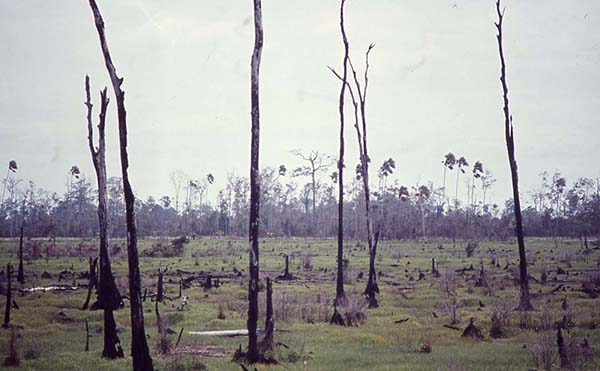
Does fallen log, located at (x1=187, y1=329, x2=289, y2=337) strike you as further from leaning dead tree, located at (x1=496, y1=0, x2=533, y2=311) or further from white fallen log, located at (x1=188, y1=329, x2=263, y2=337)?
leaning dead tree, located at (x1=496, y1=0, x2=533, y2=311)

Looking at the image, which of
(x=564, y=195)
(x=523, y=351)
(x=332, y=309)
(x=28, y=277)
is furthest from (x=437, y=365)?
(x=564, y=195)

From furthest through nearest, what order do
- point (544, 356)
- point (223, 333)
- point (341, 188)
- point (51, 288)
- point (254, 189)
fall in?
point (51, 288) < point (341, 188) < point (223, 333) < point (254, 189) < point (544, 356)

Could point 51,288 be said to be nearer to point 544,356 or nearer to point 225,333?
point 225,333

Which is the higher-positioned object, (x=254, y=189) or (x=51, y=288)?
(x=254, y=189)

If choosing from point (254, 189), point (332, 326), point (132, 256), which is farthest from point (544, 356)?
point (332, 326)

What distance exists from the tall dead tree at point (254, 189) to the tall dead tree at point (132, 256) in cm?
274

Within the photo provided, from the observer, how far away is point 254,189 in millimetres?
16844

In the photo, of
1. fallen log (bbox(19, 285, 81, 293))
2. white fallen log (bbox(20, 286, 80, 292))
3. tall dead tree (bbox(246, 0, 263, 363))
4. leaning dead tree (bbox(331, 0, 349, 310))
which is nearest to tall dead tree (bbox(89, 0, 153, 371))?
tall dead tree (bbox(246, 0, 263, 363))

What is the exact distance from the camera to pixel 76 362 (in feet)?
51.4

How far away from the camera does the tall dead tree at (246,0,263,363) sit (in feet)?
53.2

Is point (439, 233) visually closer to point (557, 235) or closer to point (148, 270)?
point (557, 235)

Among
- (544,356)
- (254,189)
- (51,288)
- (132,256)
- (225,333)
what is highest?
(254,189)

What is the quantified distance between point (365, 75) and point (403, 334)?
19032 mm

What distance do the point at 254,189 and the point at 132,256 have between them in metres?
3.73
